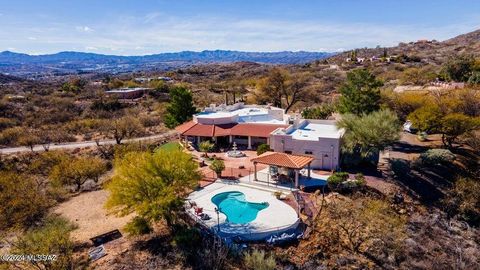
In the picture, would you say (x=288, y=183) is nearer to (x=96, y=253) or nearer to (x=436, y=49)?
(x=96, y=253)

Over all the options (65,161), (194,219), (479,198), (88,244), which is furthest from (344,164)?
(65,161)

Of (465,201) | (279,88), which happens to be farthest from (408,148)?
(279,88)

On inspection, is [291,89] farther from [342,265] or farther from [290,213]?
[342,265]

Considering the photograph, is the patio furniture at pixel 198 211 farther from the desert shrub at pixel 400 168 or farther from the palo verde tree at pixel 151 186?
the desert shrub at pixel 400 168

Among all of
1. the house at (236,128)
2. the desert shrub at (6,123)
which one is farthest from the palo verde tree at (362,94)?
the desert shrub at (6,123)

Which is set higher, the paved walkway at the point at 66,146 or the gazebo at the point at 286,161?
the gazebo at the point at 286,161

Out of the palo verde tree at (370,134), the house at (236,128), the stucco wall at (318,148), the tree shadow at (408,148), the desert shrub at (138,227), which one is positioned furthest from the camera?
the house at (236,128)

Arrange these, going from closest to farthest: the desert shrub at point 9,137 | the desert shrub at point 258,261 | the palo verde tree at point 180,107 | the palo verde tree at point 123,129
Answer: the desert shrub at point 258,261 < the palo verde tree at point 180,107 < the palo verde tree at point 123,129 < the desert shrub at point 9,137
